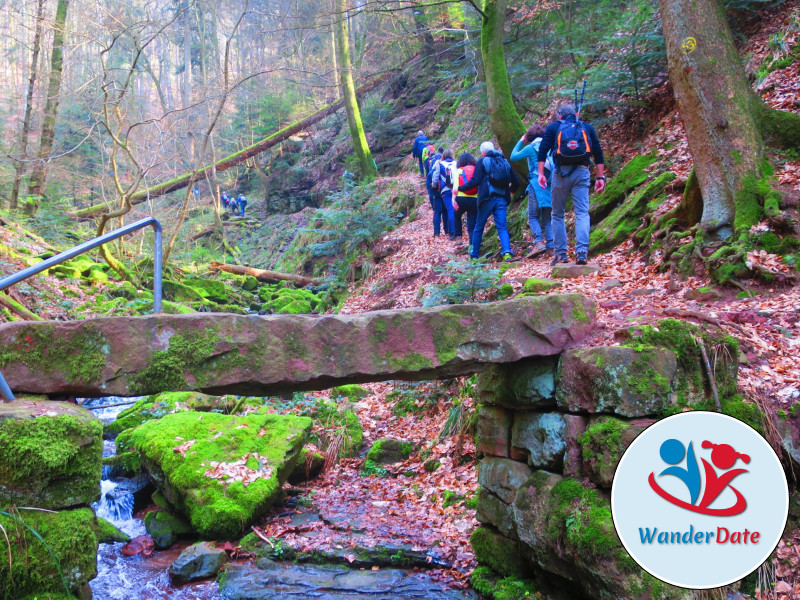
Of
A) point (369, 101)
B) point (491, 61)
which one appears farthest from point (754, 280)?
point (369, 101)

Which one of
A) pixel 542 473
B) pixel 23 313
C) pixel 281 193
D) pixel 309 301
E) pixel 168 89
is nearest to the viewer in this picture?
pixel 542 473

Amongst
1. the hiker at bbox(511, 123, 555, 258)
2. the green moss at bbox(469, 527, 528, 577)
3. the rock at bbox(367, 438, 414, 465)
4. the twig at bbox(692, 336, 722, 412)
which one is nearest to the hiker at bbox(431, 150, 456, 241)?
the hiker at bbox(511, 123, 555, 258)

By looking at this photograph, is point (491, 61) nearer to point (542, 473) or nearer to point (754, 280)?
point (754, 280)

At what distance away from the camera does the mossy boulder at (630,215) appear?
24.0 feet

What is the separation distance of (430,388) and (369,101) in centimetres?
1832

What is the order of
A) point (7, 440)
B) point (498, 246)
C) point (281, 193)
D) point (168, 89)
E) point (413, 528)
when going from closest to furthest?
point (7, 440), point (413, 528), point (498, 246), point (281, 193), point (168, 89)

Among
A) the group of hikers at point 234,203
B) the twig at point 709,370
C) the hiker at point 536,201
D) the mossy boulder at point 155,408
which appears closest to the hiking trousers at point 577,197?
the hiker at point 536,201

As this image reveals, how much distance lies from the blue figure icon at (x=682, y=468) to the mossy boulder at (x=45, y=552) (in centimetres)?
338

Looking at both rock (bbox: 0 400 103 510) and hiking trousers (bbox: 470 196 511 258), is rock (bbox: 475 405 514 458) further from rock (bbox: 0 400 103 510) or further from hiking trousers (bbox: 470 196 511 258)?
hiking trousers (bbox: 470 196 511 258)

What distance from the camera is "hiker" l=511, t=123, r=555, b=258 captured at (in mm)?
8570

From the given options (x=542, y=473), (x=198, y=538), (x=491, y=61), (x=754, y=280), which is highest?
(x=491, y=61)

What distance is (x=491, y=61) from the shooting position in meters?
10.2

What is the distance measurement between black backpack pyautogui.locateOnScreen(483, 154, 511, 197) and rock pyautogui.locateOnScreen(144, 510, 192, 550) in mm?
6682

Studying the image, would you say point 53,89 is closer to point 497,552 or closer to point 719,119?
point 719,119
